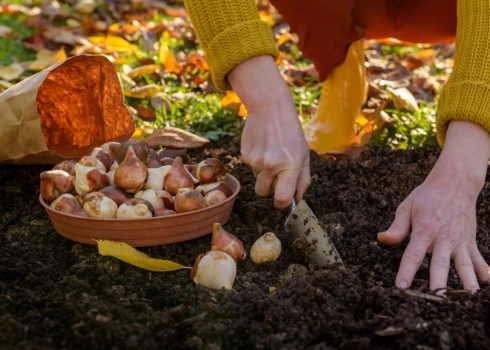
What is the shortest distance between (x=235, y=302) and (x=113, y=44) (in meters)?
2.38

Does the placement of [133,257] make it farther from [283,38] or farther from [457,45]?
[283,38]

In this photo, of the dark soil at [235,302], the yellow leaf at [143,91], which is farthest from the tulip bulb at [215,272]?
the yellow leaf at [143,91]

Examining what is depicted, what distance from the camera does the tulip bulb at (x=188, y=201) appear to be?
169 cm

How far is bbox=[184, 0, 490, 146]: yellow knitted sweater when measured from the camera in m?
1.59

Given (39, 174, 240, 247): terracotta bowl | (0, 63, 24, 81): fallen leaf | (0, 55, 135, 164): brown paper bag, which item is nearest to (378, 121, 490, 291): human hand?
(39, 174, 240, 247): terracotta bowl

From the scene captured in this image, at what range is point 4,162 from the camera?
2.11 metres

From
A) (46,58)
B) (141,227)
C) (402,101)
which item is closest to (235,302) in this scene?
(141,227)

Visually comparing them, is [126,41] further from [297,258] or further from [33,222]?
[297,258]

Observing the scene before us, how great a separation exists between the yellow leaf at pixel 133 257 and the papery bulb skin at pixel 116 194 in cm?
16

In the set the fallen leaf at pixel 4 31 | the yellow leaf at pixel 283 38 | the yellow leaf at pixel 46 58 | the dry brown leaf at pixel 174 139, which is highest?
the dry brown leaf at pixel 174 139

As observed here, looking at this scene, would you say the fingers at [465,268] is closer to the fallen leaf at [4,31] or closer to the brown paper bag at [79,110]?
the brown paper bag at [79,110]

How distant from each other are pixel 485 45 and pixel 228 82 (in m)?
0.64

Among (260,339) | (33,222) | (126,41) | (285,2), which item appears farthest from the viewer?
(126,41)

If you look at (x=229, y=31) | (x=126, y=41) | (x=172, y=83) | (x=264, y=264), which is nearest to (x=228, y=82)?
(x=229, y=31)
